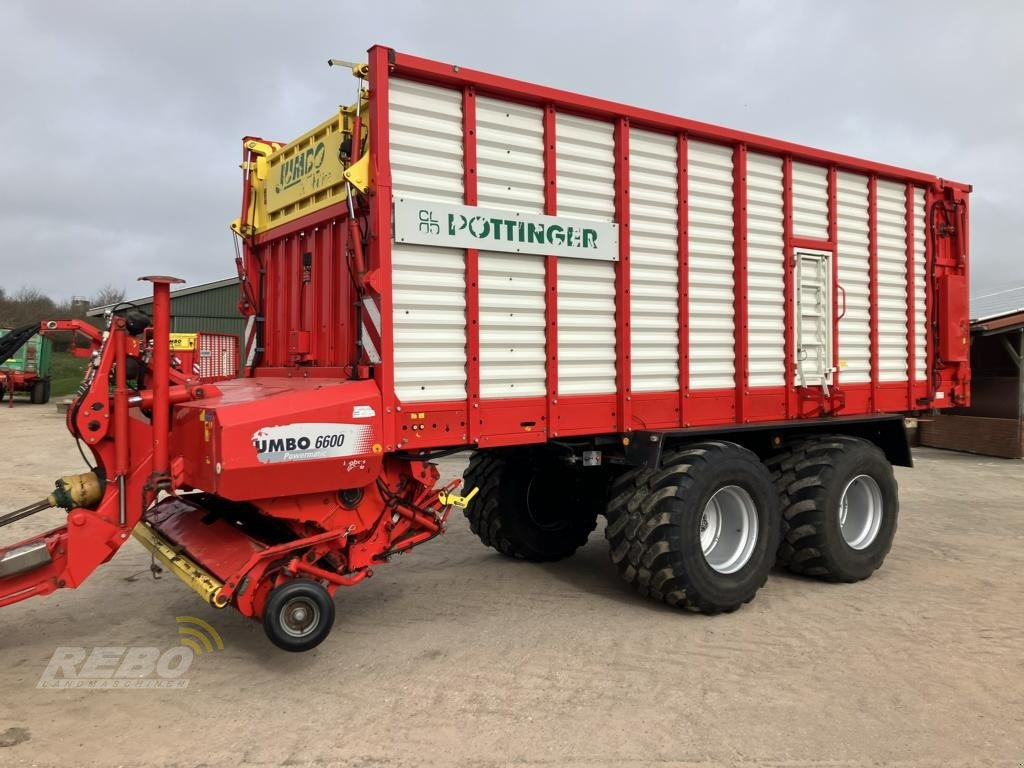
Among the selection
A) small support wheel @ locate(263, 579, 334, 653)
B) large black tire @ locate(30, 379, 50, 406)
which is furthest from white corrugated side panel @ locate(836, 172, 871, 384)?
large black tire @ locate(30, 379, 50, 406)

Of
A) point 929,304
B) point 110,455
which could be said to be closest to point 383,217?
point 110,455

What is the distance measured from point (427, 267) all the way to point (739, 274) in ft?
8.34

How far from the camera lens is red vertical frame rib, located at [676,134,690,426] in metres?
5.25

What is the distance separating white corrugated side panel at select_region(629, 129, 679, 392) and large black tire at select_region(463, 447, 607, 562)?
1402 millimetres

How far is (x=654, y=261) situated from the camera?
16.9 feet

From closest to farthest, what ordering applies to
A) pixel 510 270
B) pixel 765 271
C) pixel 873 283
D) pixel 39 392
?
pixel 510 270
pixel 765 271
pixel 873 283
pixel 39 392

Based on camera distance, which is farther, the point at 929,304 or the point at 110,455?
the point at 929,304

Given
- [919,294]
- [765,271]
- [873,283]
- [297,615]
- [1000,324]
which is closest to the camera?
[297,615]

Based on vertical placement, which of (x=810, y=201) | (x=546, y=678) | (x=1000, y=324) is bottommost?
(x=546, y=678)

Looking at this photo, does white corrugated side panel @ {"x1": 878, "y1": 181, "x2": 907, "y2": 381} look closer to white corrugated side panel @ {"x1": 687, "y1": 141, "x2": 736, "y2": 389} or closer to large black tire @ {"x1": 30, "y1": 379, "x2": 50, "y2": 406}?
white corrugated side panel @ {"x1": 687, "y1": 141, "x2": 736, "y2": 389}

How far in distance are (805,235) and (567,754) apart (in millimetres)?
4426

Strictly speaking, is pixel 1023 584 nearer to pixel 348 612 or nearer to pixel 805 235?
pixel 805 235

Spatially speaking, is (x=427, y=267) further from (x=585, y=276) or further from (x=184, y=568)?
(x=184, y=568)

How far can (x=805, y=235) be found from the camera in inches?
235
